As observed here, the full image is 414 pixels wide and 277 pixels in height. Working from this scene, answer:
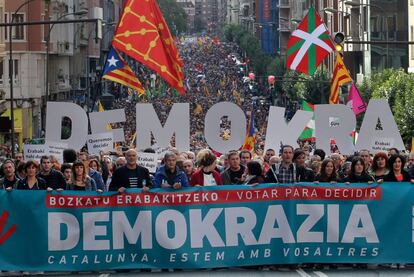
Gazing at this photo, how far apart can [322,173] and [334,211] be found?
712 millimetres

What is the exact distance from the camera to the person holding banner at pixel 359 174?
17.8 m

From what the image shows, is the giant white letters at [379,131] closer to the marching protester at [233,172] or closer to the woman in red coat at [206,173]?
the marching protester at [233,172]

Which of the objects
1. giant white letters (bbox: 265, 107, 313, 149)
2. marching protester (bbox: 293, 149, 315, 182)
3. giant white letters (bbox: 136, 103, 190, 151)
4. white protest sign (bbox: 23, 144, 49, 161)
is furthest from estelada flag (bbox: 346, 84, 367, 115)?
marching protester (bbox: 293, 149, 315, 182)

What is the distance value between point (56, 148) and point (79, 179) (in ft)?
15.7

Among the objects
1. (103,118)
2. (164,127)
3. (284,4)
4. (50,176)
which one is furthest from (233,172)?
(284,4)

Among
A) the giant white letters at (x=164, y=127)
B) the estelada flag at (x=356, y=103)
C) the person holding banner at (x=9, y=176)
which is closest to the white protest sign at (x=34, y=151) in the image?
the giant white letters at (x=164, y=127)

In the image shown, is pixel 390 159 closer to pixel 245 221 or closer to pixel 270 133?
pixel 245 221

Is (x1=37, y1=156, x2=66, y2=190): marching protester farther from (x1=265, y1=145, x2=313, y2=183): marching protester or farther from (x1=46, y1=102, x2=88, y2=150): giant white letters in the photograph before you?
(x1=46, y1=102, x2=88, y2=150): giant white letters

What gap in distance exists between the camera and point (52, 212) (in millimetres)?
17281

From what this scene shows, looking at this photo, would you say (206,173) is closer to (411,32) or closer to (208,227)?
(208,227)

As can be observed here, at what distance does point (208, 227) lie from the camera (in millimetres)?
17328

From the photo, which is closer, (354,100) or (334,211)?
(334,211)

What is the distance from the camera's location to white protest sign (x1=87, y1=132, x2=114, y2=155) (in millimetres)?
23734

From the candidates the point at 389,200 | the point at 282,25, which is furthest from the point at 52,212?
the point at 282,25
